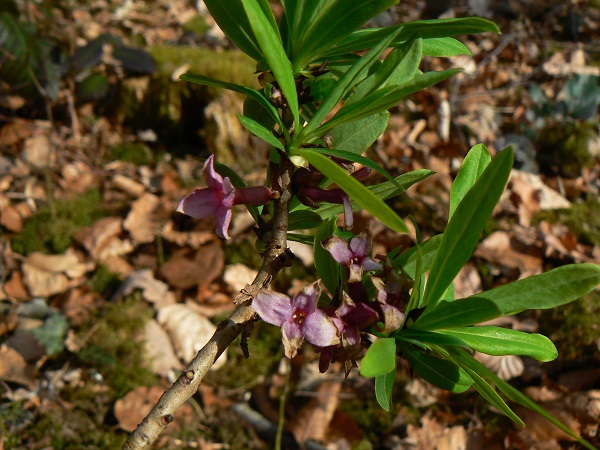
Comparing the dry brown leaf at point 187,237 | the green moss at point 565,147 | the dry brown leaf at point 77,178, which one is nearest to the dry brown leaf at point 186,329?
the dry brown leaf at point 187,237

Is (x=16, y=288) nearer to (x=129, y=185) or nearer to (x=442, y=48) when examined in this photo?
(x=129, y=185)

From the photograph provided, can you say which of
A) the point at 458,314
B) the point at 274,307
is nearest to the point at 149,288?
the point at 274,307

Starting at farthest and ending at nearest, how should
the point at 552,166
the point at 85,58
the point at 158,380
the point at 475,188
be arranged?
1. the point at 85,58
2. the point at 552,166
3. the point at 158,380
4. the point at 475,188

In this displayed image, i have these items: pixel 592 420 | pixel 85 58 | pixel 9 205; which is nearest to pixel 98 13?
pixel 85 58

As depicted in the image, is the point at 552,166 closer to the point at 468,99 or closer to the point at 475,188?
the point at 468,99

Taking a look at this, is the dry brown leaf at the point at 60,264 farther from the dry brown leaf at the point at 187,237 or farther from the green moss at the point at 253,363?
the green moss at the point at 253,363

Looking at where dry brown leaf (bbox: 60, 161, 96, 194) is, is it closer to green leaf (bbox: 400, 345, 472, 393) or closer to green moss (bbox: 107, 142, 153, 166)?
green moss (bbox: 107, 142, 153, 166)
